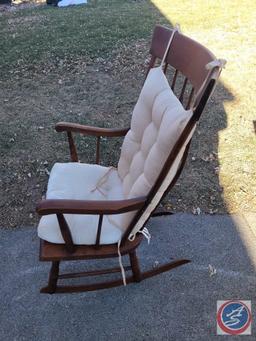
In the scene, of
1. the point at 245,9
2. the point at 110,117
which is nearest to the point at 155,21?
the point at 245,9

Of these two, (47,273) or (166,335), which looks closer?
(166,335)

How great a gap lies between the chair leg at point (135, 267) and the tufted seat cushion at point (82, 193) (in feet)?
0.65

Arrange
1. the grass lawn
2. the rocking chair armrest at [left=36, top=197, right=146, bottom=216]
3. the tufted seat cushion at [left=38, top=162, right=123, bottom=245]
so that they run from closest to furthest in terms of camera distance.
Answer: the rocking chair armrest at [left=36, top=197, right=146, bottom=216]
the tufted seat cushion at [left=38, top=162, right=123, bottom=245]
the grass lawn

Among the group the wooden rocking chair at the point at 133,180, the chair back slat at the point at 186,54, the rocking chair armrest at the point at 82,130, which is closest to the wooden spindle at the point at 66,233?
the wooden rocking chair at the point at 133,180

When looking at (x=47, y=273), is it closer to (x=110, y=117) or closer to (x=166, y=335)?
(x=166, y=335)

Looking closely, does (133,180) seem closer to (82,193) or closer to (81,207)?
(82,193)

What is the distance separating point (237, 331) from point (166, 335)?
1.06 feet

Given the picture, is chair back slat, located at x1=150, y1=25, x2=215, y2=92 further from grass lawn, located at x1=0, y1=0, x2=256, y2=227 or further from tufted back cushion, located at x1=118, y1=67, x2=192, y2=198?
grass lawn, located at x1=0, y1=0, x2=256, y2=227

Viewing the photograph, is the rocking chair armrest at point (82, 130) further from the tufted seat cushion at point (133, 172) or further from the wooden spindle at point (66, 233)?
the wooden spindle at point (66, 233)

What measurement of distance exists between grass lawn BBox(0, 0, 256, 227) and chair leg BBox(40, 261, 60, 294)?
0.60m

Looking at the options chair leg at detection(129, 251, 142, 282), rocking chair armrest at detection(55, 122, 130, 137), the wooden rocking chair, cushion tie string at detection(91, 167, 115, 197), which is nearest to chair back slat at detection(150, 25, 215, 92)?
the wooden rocking chair

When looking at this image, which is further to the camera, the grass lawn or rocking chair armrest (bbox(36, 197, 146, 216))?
the grass lawn

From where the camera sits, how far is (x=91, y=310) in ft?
6.49

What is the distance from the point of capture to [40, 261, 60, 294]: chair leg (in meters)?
1.90
